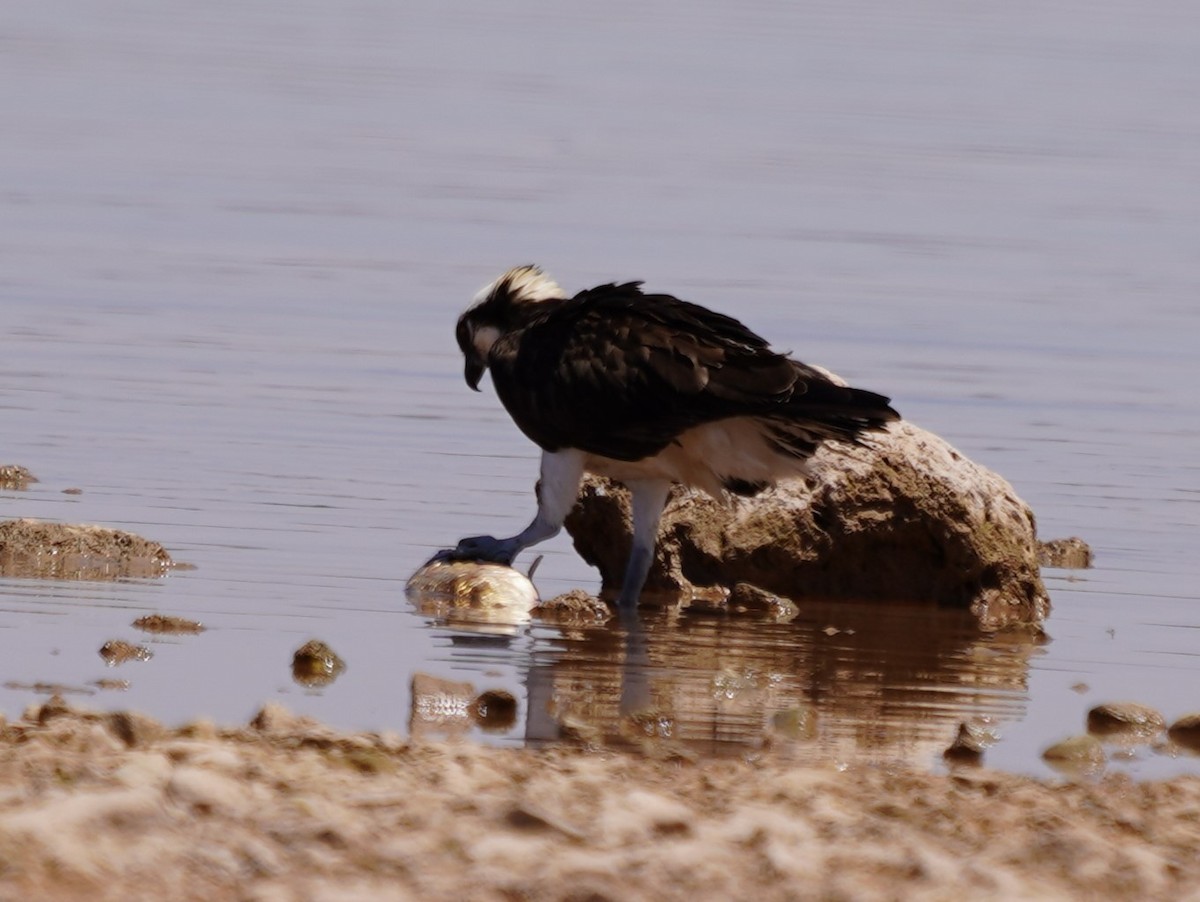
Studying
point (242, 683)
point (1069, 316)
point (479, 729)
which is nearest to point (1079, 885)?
point (479, 729)

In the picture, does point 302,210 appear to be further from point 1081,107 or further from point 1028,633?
point 1081,107

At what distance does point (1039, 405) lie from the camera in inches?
674

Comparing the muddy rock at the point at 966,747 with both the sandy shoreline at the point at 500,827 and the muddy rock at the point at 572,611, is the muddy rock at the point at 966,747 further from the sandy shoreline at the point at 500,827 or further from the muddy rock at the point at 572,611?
the muddy rock at the point at 572,611

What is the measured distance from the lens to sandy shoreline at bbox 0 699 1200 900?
18.2ft

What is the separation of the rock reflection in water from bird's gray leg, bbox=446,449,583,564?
652 millimetres

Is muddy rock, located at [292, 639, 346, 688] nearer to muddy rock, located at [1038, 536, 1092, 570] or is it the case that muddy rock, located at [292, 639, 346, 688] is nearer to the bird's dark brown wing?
the bird's dark brown wing

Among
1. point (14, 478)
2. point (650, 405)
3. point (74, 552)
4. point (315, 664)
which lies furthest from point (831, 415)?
point (14, 478)

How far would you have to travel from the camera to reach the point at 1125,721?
8984 millimetres

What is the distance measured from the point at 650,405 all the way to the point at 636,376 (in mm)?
137

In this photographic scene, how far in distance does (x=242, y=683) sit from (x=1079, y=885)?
153 inches

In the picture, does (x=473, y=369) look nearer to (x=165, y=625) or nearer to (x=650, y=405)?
(x=650, y=405)

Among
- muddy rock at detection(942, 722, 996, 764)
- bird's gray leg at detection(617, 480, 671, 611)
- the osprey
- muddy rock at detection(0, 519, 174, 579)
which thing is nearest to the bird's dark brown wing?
the osprey

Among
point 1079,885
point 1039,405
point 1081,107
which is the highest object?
point 1081,107

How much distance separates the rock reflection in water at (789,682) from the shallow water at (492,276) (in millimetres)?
35
